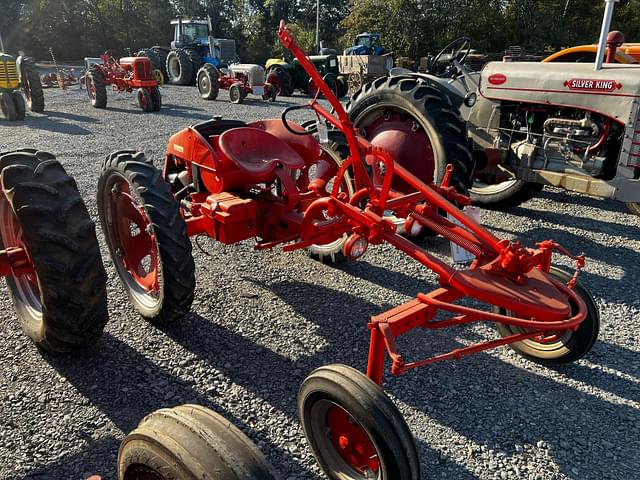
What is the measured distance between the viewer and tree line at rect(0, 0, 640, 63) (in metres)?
26.6

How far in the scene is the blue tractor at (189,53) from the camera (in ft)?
58.3

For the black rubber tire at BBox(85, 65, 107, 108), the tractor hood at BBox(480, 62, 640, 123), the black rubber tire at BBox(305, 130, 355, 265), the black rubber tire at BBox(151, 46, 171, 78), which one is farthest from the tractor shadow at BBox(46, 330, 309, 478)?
the black rubber tire at BBox(151, 46, 171, 78)

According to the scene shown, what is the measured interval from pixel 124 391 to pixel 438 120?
125 inches

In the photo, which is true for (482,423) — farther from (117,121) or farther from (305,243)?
(117,121)

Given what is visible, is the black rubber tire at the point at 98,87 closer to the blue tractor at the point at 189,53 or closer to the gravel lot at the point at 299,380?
the blue tractor at the point at 189,53

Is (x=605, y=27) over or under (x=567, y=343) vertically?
over

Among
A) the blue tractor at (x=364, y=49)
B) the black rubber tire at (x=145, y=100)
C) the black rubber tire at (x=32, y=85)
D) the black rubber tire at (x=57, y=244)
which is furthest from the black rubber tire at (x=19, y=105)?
the blue tractor at (x=364, y=49)

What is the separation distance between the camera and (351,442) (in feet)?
6.73

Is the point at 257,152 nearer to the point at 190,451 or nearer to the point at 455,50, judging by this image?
the point at 190,451

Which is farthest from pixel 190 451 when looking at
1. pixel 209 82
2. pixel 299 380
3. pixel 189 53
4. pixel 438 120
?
pixel 189 53

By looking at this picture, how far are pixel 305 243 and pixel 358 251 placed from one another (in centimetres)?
37

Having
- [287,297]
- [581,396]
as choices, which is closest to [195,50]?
[287,297]

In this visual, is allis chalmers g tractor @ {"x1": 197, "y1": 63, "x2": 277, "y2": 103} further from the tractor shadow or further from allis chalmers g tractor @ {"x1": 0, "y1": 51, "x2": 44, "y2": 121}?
the tractor shadow

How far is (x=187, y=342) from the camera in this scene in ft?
9.90
